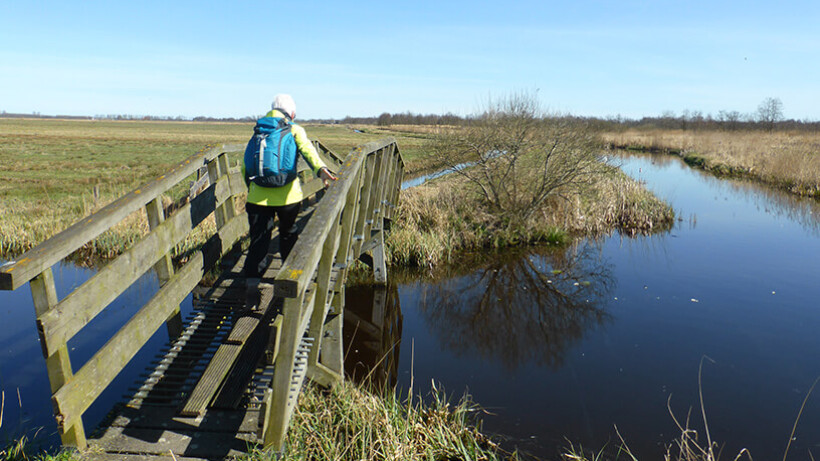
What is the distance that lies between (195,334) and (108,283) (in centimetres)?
150

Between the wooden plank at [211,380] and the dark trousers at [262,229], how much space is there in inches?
45.5

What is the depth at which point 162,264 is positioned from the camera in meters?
4.44

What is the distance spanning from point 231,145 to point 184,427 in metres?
4.02

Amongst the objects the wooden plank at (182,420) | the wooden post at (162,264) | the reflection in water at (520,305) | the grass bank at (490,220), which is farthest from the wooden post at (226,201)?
the grass bank at (490,220)

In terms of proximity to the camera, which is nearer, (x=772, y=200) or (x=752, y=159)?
(x=772, y=200)

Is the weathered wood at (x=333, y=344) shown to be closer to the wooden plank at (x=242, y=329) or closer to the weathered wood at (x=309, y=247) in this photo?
the wooden plank at (x=242, y=329)

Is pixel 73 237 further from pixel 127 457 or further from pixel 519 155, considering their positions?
pixel 519 155

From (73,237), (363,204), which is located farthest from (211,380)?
(363,204)

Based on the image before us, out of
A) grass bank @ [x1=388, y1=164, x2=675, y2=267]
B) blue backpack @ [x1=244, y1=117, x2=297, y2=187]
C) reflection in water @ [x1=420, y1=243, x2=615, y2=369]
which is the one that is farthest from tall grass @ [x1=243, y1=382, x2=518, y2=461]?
grass bank @ [x1=388, y1=164, x2=675, y2=267]

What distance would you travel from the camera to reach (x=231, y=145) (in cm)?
659

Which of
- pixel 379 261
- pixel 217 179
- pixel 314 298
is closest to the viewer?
pixel 314 298

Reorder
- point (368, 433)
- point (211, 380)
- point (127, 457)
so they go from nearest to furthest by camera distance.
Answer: point (127, 457) → point (211, 380) → point (368, 433)

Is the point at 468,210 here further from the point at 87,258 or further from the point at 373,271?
the point at 87,258

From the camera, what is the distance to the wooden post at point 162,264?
4.25m
